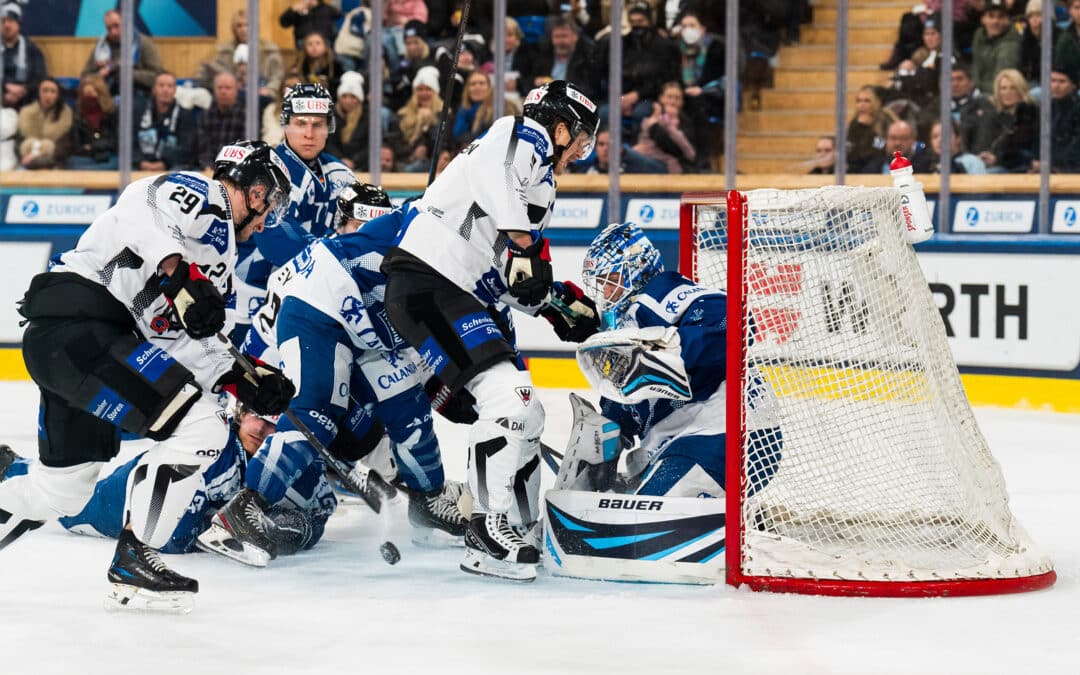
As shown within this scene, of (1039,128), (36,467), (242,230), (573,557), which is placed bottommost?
(573,557)

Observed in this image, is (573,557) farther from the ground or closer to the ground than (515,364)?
closer to the ground

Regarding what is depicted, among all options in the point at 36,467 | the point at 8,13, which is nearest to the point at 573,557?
the point at 36,467

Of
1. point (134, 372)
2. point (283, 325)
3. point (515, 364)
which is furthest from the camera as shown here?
point (283, 325)

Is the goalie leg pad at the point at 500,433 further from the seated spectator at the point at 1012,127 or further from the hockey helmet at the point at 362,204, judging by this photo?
the seated spectator at the point at 1012,127

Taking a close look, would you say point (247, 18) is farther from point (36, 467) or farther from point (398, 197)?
point (36, 467)

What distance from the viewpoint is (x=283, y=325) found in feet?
13.4

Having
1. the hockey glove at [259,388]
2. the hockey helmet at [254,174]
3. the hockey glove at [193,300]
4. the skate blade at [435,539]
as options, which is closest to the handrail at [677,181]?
the skate blade at [435,539]

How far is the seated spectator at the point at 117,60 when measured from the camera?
7.96 meters

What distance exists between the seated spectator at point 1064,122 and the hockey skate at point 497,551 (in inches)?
179

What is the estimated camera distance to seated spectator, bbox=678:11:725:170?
785cm

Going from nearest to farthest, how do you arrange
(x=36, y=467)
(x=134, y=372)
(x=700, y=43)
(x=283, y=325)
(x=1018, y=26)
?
(x=134, y=372) → (x=36, y=467) → (x=283, y=325) → (x=1018, y=26) → (x=700, y=43)

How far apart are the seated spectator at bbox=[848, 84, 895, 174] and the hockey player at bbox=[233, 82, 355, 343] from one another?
3406mm

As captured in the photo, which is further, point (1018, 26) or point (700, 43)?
point (700, 43)

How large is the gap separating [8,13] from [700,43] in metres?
3.62
